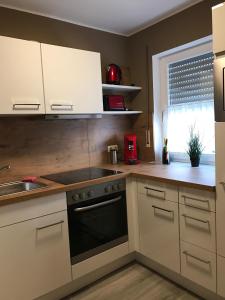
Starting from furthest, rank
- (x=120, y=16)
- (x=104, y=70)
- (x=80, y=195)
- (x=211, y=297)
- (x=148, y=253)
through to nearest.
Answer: (x=104, y=70) < (x=120, y=16) < (x=148, y=253) < (x=80, y=195) < (x=211, y=297)

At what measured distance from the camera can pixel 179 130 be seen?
2.55 meters

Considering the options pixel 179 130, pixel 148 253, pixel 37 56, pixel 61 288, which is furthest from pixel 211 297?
A: pixel 37 56

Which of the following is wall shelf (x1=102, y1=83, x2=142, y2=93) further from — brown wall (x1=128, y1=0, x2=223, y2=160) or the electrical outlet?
the electrical outlet

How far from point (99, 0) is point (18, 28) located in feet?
2.36

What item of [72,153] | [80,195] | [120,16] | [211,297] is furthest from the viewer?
[72,153]

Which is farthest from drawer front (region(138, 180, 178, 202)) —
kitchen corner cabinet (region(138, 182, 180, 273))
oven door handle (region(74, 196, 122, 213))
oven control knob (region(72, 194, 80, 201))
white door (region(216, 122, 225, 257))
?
oven control knob (region(72, 194, 80, 201))

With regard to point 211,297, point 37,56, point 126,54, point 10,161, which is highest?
point 126,54

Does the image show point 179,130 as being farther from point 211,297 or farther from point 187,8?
point 211,297

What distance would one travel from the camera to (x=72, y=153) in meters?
2.43

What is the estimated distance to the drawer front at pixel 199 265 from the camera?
164 centimetres

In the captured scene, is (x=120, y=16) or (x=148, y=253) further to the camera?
(x=120, y=16)

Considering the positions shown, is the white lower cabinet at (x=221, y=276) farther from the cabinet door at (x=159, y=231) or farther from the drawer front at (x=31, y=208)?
the drawer front at (x=31, y=208)

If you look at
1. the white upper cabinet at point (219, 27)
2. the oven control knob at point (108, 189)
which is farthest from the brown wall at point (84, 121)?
the white upper cabinet at point (219, 27)

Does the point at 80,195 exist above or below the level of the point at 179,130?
below
